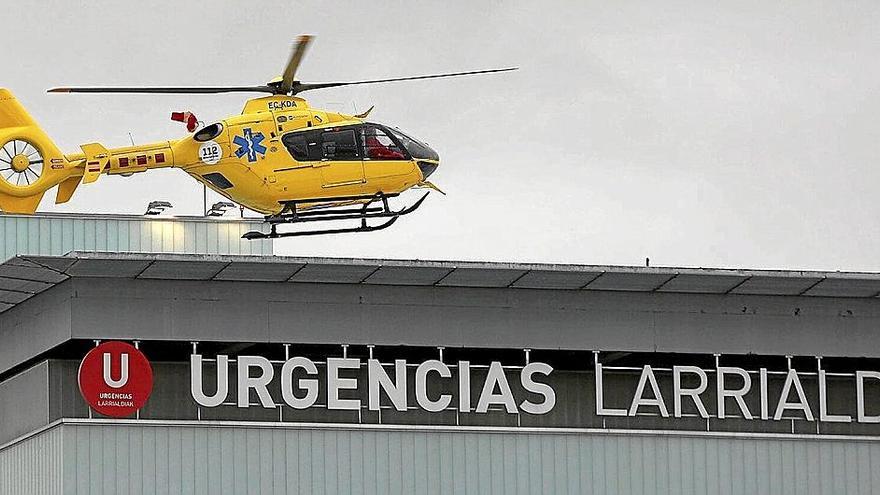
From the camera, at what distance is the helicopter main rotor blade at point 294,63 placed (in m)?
42.5

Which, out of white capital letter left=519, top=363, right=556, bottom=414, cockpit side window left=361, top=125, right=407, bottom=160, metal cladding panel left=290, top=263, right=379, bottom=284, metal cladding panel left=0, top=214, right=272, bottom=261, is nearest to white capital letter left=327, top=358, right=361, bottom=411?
metal cladding panel left=290, top=263, right=379, bottom=284

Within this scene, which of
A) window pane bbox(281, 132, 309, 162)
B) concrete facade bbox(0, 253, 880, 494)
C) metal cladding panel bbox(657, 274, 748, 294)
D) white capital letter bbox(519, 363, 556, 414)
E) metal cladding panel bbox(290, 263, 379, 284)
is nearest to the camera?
concrete facade bbox(0, 253, 880, 494)

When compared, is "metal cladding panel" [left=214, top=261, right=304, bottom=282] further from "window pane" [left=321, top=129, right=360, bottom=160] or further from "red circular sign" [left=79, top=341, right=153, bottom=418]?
"window pane" [left=321, top=129, right=360, bottom=160]

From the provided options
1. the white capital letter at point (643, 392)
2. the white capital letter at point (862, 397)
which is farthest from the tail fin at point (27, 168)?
the white capital letter at point (862, 397)

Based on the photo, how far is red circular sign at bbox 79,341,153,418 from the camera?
38.3m

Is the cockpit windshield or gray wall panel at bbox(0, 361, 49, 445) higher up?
the cockpit windshield

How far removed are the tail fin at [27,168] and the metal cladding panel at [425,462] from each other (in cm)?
538

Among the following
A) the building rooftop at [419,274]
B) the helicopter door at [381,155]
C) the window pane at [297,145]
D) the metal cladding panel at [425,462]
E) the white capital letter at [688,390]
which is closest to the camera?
the building rooftop at [419,274]

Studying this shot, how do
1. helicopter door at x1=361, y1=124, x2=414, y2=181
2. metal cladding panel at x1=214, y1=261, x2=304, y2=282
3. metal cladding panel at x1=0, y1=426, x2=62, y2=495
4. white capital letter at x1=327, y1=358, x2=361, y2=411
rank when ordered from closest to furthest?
metal cladding panel at x1=0, y1=426, x2=62, y2=495 < metal cladding panel at x1=214, y1=261, x2=304, y2=282 < white capital letter at x1=327, y1=358, x2=361, y2=411 < helicopter door at x1=361, y1=124, x2=414, y2=181

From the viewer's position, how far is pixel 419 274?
40.1 meters

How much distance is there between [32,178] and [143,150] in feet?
7.77

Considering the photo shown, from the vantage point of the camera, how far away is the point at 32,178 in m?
43.5

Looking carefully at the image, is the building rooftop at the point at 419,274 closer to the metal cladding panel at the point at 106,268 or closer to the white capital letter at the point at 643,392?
the metal cladding panel at the point at 106,268

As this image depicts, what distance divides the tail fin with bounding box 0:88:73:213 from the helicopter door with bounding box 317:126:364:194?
527 cm
